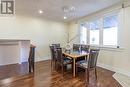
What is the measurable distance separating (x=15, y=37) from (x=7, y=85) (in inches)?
111

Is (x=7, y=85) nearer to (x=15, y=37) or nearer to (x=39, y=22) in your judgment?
(x=15, y=37)

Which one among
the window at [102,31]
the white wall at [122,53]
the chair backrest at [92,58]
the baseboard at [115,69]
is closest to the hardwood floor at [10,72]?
the chair backrest at [92,58]

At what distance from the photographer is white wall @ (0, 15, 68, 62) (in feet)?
16.7

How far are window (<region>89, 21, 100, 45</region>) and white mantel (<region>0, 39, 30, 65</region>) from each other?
10.6 ft

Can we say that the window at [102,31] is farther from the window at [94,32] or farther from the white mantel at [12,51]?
the white mantel at [12,51]

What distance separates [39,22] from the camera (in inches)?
236

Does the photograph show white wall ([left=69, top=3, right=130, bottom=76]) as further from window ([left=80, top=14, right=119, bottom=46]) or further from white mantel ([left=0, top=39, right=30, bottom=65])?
white mantel ([left=0, top=39, right=30, bottom=65])

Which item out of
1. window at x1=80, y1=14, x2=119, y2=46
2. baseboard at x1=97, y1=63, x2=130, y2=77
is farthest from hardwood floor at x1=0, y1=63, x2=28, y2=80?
window at x1=80, y1=14, x2=119, y2=46

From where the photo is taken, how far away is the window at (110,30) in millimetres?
4332

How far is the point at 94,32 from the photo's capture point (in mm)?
5375

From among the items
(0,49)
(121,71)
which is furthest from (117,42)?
(0,49)

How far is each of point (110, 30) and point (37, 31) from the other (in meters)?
3.51

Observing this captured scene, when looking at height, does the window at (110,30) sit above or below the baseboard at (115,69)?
above

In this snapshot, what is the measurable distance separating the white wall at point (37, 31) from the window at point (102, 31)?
1.67 m
